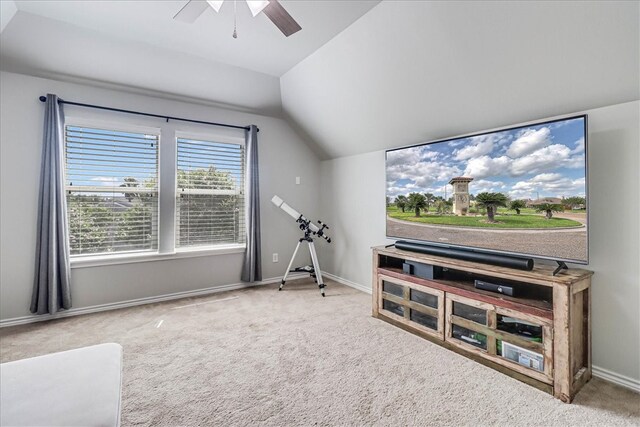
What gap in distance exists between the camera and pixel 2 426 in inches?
33.1

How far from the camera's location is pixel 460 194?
254 centimetres

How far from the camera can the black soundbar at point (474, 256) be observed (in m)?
2.01

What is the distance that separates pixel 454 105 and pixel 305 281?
2873 millimetres

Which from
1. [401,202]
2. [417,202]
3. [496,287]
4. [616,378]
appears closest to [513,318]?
[496,287]

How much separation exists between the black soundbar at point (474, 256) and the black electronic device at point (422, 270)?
0.13 m

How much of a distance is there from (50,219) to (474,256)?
12.2 feet

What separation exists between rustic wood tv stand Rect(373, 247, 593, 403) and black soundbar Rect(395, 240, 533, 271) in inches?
1.7

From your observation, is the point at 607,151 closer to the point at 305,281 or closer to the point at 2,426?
the point at 2,426

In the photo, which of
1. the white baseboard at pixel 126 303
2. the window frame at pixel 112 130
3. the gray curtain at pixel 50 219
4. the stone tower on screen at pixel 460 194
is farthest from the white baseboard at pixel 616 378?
the gray curtain at pixel 50 219

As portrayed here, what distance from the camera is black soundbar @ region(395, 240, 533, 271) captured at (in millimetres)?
2006

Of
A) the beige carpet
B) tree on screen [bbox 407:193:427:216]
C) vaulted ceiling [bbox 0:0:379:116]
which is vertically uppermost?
vaulted ceiling [bbox 0:0:379:116]

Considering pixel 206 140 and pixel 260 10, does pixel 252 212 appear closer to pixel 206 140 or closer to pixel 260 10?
pixel 206 140

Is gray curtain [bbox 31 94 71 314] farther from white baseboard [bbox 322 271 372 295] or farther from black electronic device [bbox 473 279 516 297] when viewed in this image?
black electronic device [bbox 473 279 516 297]

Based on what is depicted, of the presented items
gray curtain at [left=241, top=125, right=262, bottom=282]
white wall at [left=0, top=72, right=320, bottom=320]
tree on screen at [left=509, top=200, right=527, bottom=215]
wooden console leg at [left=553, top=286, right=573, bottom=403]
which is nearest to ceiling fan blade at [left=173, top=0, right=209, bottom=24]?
white wall at [left=0, top=72, right=320, bottom=320]
